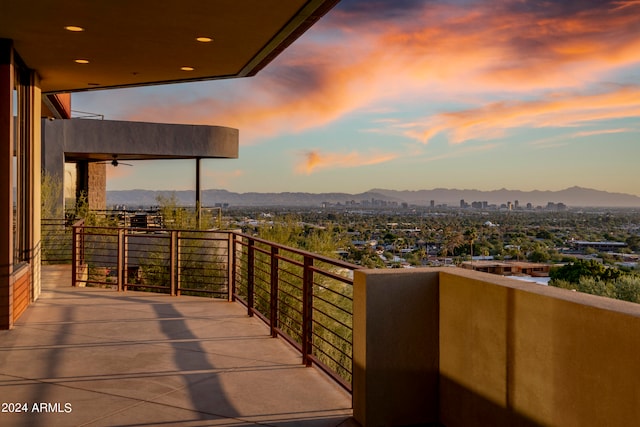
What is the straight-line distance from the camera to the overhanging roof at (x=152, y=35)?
5461 mm

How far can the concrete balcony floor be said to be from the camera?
3.88 meters

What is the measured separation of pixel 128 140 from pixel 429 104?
1333 inches

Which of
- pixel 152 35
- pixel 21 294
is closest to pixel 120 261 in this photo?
pixel 21 294

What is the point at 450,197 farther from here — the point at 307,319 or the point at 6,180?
the point at 307,319

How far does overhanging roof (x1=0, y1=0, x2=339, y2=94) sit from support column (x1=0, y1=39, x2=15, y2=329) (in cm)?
31

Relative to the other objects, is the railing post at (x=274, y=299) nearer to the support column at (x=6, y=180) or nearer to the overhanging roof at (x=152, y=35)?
the overhanging roof at (x=152, y=35)

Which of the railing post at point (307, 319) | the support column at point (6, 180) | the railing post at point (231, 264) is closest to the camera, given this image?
the railing post at point (307, 319)

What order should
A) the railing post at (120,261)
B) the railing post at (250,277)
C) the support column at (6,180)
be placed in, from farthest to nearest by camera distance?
the railing post at (120,261), the railing post at (250,277), the support column at (6,180)

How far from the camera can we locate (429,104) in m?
49.2

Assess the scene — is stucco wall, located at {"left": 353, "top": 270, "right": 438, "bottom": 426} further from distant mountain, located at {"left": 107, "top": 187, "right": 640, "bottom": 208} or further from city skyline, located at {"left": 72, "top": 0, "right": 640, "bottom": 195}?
distant mountain, located at {"left": 107, "top": 187, "right": 640, "bottom": 208}

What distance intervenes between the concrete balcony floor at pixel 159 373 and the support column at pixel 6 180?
0.37 m

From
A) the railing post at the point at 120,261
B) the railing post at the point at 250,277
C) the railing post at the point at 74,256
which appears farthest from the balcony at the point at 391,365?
the railing post at the point at 74,256

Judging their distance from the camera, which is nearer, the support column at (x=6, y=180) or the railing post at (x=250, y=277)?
the support column at (x=6, y=180)

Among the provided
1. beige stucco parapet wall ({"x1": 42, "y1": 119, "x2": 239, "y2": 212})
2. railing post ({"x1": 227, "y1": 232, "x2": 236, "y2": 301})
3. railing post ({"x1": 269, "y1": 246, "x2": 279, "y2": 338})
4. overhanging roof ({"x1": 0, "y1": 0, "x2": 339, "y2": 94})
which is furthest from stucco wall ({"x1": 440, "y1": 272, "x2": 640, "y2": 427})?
beige stucco parapet wall ({"x1": 42, "y1": 119, "x2": 239, "y2": 212})
